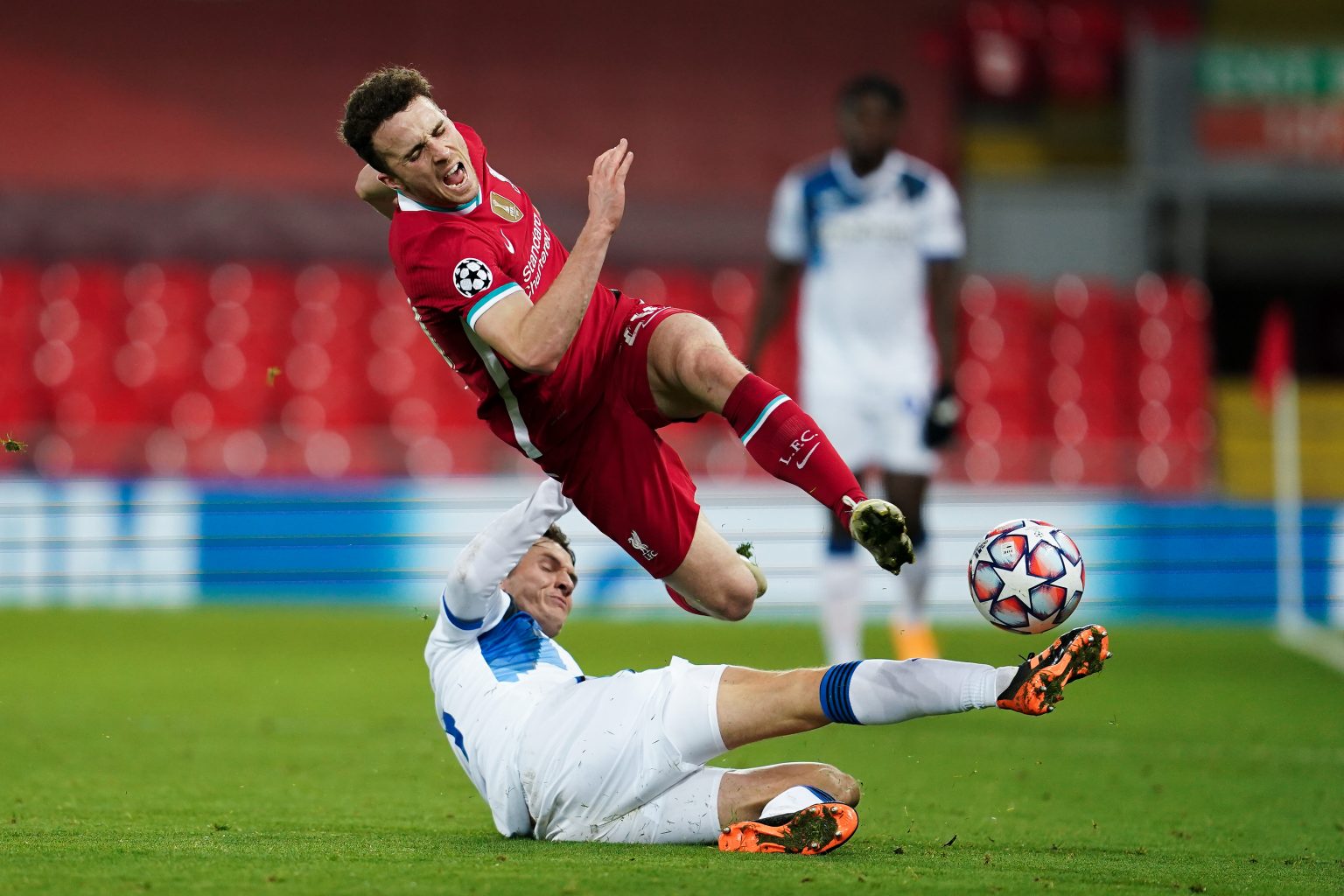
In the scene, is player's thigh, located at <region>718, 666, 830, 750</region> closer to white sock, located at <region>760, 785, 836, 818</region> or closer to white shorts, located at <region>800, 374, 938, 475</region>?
white sock, located at <region>760, 785, 836, 818</region>

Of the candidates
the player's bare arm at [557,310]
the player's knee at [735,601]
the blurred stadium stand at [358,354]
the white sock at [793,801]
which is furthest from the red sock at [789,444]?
the blurred stadium stand at [358,354]

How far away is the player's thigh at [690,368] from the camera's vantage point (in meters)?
4.61

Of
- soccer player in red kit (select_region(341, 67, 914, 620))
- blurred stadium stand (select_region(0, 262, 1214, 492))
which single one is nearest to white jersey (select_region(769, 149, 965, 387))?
soccer player in red kit (select_region(341, 67, 914, 620))

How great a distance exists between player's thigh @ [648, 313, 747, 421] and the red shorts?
0.04 metres

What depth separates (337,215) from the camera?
57.2ft

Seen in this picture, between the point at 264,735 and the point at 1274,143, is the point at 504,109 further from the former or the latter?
the point at 264,735

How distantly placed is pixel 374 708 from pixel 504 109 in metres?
A: 11.4

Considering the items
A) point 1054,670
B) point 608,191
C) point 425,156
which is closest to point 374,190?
point 425,156

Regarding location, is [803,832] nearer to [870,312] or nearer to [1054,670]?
[1054,670]

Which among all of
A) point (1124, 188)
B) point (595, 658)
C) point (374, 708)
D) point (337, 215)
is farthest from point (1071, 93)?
point (374, 708)

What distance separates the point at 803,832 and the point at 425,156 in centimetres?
217

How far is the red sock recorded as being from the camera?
445 centimetres

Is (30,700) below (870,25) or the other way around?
below

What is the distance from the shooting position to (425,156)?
4.66 m
